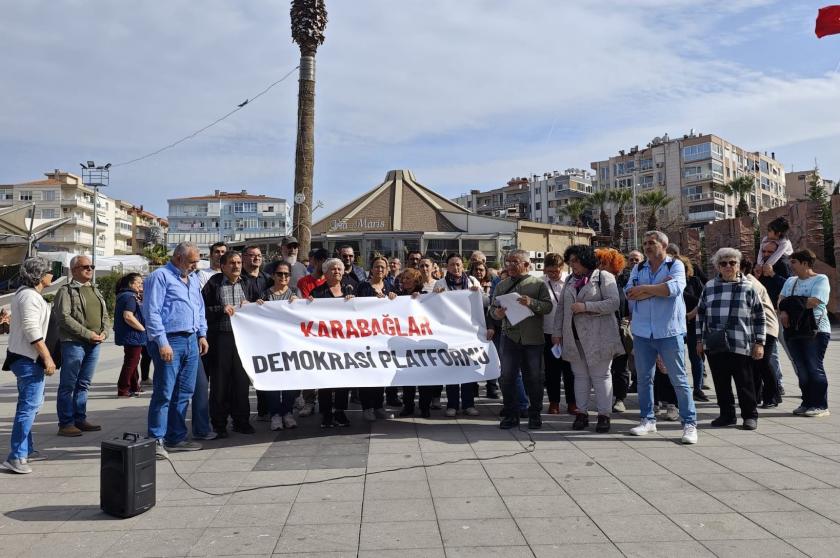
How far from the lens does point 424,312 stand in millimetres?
6863

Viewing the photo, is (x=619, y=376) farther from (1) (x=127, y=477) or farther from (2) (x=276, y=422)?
(1) (x=127, y=477)

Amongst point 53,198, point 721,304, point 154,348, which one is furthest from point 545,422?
point 53,198

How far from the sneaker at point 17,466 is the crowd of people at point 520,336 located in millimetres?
12

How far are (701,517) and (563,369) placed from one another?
361 centimetres

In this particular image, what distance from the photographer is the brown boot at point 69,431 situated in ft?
21.0

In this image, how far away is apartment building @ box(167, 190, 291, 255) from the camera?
117500 mm

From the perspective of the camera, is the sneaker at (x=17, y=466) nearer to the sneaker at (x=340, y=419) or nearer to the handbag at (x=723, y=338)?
the sneaker at (x=340, y=419)

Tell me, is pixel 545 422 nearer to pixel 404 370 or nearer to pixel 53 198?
pixel 404 370

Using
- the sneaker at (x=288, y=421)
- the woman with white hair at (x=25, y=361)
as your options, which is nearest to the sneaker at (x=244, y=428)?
the sneaker at (x=288, y=421)

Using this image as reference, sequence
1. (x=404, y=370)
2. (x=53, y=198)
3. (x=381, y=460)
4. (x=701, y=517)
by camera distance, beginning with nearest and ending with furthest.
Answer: (x=701, y=517), (x=381, y=460), (x=404, y=370), (x=53, y=198)

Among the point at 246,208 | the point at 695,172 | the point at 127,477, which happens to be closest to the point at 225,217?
the point at 246,208

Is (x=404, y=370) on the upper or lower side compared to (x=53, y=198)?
lower

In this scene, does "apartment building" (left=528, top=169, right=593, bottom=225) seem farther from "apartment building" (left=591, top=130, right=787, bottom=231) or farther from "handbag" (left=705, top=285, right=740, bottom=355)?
"handbag" (left=705, top=285, right=740, bottom=355)

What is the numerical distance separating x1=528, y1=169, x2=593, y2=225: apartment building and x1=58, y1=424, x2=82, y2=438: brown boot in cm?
10016
